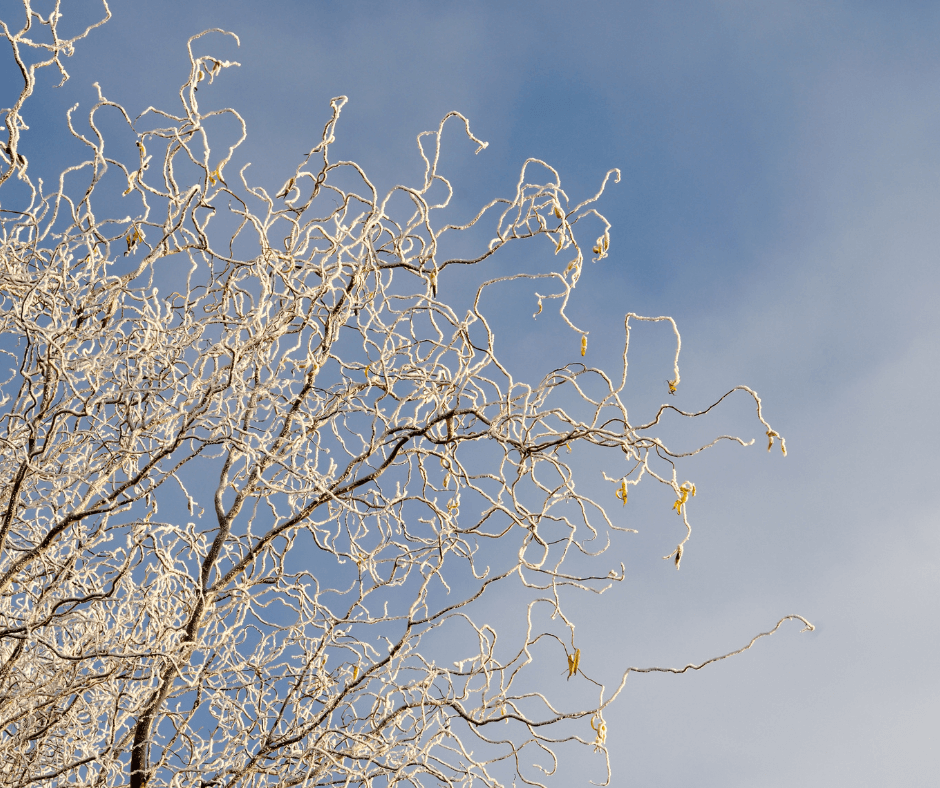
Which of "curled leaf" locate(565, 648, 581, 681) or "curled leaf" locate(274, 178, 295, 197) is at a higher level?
"curled leaf" locate(274, 178, 295, 197)

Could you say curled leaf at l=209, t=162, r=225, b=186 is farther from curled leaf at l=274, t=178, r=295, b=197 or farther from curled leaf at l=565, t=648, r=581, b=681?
curled leaf at l=565, t=648, r=581, b=681

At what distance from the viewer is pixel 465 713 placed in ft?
12.3

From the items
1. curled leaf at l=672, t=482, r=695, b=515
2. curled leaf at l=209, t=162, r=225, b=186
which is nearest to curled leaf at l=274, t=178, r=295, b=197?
curled leaf at l=209, t=162, r=225, b=186

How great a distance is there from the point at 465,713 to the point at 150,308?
236 centimetres

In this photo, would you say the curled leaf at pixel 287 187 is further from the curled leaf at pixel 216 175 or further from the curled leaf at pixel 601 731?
the curled leaf at pixel 601 731

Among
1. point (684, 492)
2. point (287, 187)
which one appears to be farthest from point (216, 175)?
point (684, 492)

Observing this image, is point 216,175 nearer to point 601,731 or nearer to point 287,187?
point 287,187

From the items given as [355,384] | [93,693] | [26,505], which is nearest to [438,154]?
[355,384]

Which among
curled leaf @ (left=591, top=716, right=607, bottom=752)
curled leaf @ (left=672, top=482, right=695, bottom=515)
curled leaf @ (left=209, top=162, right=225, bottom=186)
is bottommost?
curled leaf @ (left=591, top=716, right=607, bottom=752)

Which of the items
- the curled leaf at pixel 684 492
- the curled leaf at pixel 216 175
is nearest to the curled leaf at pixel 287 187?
the curled leaf at pixel 216 175

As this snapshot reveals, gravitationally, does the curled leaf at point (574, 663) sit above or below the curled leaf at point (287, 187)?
below

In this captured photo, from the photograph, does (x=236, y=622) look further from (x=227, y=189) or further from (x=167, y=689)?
(x=227, y=189)

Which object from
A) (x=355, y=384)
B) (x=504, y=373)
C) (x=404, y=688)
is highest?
(x=355, y=384)

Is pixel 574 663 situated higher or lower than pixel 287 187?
lower
